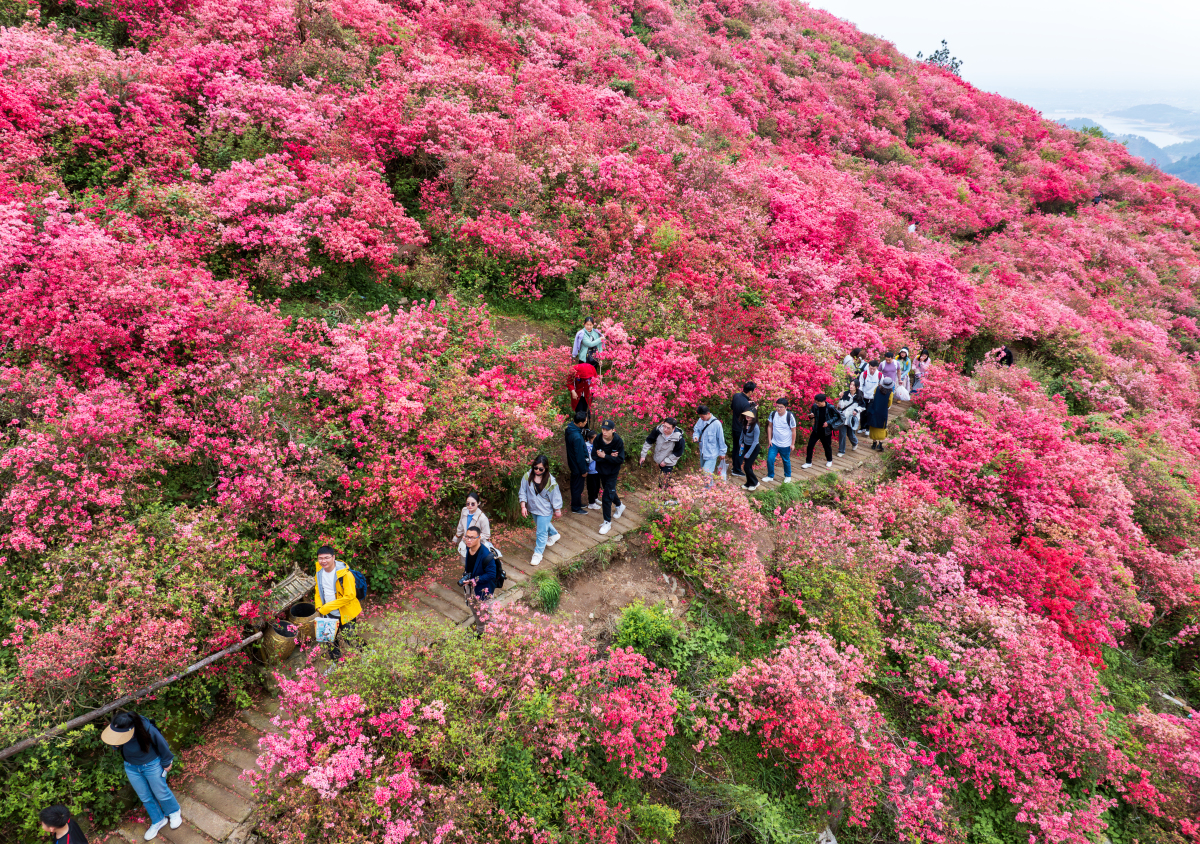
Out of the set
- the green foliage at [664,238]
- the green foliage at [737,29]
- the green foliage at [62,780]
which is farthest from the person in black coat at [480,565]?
the green foliage at [737,29]

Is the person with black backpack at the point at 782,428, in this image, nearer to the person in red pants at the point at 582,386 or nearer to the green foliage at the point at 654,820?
the person in red pants at the point at 582,386

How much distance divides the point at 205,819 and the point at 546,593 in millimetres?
4494

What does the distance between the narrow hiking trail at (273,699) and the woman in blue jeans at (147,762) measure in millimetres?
213

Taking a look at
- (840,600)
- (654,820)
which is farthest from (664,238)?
(654,820)

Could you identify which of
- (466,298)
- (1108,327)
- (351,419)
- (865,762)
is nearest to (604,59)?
(466,298)

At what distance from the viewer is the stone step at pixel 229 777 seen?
5.96 metres

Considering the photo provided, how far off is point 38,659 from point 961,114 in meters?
47.9

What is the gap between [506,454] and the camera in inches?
367

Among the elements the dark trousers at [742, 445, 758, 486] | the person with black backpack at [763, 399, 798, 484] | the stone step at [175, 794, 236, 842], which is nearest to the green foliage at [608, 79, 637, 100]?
the person with black backpack at [763, 399, 798, 484]

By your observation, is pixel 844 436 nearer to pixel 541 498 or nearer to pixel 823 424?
pixel 823 424

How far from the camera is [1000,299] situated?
808 inches

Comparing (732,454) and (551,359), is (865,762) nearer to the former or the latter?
(732,454)

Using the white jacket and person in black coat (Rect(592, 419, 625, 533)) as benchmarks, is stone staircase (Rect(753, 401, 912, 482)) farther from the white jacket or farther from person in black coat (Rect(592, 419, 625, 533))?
person in black coat (Rect(592, 419, 625, 533))

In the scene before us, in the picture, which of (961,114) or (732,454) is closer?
(732,454)
